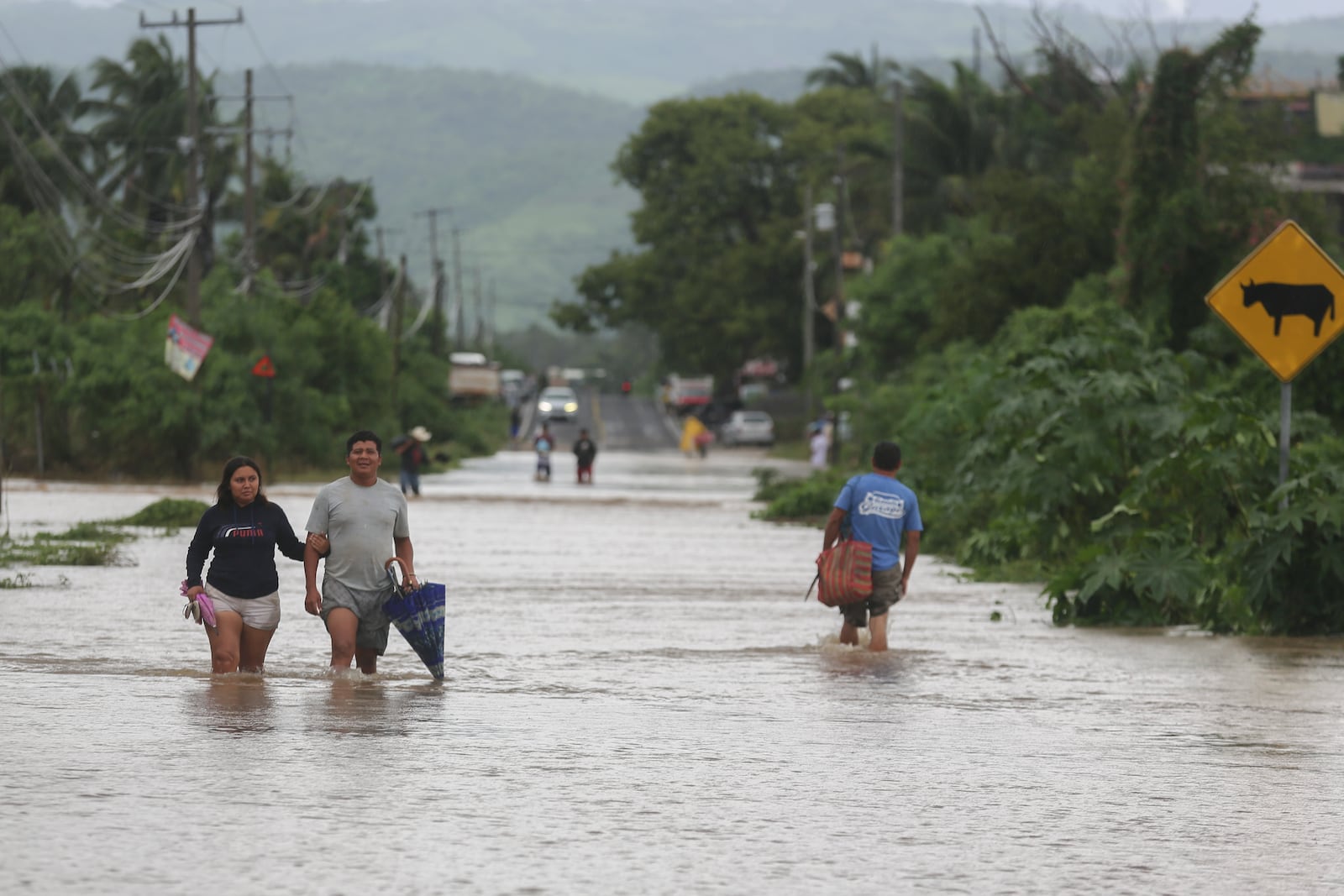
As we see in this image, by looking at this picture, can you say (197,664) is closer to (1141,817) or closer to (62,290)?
(1141,817)

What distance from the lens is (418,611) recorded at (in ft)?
42.6

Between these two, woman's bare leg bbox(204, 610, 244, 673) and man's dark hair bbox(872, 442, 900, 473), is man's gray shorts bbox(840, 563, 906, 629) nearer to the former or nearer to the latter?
man's dark hair bbox(872, 442, 900, 473)

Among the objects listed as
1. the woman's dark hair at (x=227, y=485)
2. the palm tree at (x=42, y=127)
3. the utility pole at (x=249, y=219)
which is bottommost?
the woman's dark hair at (x=227, y=485)

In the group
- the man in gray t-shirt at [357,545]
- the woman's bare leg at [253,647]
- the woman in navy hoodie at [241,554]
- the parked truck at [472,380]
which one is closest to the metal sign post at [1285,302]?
the man in gray t-shirt at [357,545]

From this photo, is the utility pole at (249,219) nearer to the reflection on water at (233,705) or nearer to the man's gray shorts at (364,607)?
the man's gray shorts at (364,607)

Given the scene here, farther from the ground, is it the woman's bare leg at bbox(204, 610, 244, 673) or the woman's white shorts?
the woman's white shorts

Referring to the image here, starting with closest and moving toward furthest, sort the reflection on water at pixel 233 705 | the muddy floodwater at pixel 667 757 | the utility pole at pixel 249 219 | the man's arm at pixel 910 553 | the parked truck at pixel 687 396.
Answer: the muddy floodwater at pixel 667 757, the reflection on water at pixel 233 705, the man's arm at pixel 910 553, the utility pole at pixel 249 219, the parked truck at pixel 687 396

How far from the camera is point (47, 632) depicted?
16047 mm

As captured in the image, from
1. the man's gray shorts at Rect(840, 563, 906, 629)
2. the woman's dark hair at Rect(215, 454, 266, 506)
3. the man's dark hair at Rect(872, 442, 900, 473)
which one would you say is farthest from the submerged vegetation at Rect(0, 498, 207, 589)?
the man's dark hair at Rect(872, 442, 900, 473)

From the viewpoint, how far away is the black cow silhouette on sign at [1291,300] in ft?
58.3

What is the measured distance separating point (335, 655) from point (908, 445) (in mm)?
21631

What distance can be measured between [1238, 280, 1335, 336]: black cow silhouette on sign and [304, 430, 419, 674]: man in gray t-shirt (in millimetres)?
8079

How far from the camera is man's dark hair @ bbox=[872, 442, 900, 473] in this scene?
1578 cm

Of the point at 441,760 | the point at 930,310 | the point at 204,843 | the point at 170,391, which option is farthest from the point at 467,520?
the point at 204,843
